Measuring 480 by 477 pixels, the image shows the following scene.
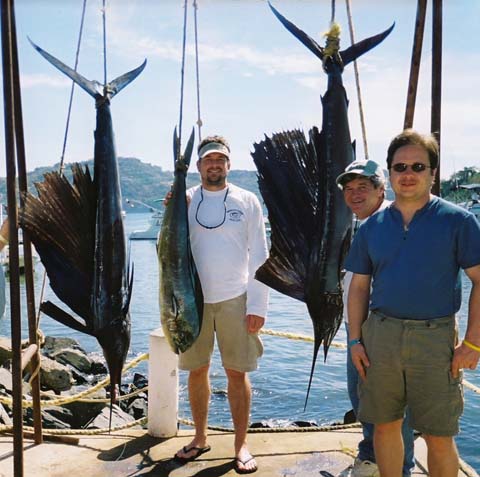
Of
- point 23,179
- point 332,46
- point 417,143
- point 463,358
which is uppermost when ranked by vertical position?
point 332,46

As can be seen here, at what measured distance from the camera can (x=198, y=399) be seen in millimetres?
2818

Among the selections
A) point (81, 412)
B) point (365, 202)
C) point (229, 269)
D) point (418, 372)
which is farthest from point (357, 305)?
point (81, 412)

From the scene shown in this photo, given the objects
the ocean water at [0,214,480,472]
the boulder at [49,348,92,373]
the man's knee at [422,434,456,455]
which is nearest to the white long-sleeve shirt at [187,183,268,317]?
the man's knee at [422,434,456,455]

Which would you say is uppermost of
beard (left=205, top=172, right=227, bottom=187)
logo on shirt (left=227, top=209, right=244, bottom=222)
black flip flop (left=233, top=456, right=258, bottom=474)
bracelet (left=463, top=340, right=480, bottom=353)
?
beard (left=205, top=172, right=227, bottom=187)

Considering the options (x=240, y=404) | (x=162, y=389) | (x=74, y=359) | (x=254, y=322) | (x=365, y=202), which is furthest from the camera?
(x=74, y=359)

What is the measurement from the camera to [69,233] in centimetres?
256

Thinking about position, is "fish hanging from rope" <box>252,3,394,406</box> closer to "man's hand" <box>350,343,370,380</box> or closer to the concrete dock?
"man's hand" <box>350,343,370,380</box>

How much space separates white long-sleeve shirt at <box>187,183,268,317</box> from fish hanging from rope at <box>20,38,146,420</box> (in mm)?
340

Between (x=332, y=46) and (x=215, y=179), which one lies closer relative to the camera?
(x=332, y=46)

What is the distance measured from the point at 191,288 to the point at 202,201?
410 mm

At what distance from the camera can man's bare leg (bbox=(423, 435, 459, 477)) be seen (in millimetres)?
1940

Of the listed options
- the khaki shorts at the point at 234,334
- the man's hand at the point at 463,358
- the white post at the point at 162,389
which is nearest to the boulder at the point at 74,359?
the white post at the point at 162,389

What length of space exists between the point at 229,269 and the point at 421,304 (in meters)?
0.98

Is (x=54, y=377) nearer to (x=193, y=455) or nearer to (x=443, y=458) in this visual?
(x=193, y=455)
